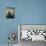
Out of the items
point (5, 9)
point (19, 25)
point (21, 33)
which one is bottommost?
point (21, 33)

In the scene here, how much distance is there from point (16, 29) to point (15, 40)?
0.89 feet

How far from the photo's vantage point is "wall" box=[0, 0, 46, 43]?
3160 millimetres

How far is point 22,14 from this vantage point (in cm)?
323

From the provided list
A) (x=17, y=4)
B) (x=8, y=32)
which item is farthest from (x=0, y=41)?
(x=17, y=4)

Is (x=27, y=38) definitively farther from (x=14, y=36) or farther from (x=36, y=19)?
(x=36, y=19)

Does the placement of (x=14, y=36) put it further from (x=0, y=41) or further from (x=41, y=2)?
(x=41, y=2)

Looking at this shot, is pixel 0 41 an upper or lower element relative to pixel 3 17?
lower

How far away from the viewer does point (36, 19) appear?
10.6 feet

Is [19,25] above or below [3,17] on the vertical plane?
below

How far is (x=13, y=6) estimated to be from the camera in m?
3.21

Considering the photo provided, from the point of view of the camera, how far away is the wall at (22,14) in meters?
3.16

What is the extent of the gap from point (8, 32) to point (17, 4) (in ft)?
2.40

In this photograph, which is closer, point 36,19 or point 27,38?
point 27,38

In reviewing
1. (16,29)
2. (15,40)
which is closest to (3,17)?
(16,29)
